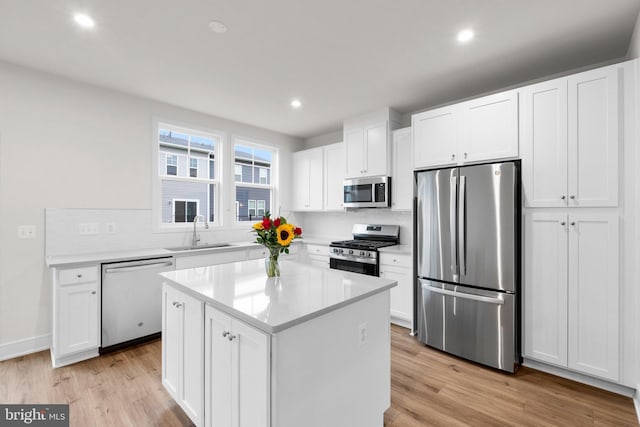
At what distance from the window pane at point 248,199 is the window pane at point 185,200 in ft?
1.49

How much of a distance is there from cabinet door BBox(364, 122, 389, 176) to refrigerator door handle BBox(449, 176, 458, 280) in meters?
1.21

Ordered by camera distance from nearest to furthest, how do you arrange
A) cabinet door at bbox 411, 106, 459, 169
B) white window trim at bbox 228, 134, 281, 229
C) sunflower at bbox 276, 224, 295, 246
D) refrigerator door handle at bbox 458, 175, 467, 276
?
sunflower at bbox 276, 224, 295, 246, refrigerator door handle at bbox 458, 175, 467, 276, cabinet door at bbox 411, 106, 459, 169, white window trim at bbox 228, 134, 281, 229

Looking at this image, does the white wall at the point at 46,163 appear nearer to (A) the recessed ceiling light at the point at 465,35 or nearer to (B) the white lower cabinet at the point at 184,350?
(B) the white lower cabinet at the point at 184,350

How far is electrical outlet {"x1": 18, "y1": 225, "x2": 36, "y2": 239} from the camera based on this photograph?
2816mm

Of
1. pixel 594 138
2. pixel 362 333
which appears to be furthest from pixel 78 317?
pixel 594 138

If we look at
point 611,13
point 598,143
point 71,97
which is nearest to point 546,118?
point 598,143

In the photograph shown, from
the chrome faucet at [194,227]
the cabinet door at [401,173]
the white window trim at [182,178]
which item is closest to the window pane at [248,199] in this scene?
the white window trim at [182,178]

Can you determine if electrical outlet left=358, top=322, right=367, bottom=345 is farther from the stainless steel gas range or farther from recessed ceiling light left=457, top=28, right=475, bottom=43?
recessed ceiling light left=457, top=28, right=475, bottom=43

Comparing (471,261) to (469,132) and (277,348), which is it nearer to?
(469,132)

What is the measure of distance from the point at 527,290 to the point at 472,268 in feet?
1.48

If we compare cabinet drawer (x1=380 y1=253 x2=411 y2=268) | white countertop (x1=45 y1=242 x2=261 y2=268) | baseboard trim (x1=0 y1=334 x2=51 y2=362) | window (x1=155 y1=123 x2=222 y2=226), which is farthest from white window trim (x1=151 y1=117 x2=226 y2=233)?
cabinet drawer (x1=380 y1=253 x2=411 y2=268)

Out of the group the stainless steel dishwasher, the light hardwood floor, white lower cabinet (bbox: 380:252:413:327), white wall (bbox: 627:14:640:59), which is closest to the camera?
the light hardwood floor

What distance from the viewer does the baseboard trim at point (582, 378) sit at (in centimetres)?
220

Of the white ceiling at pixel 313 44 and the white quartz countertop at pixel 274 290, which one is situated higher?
the white ceiling at pixel 313 44
